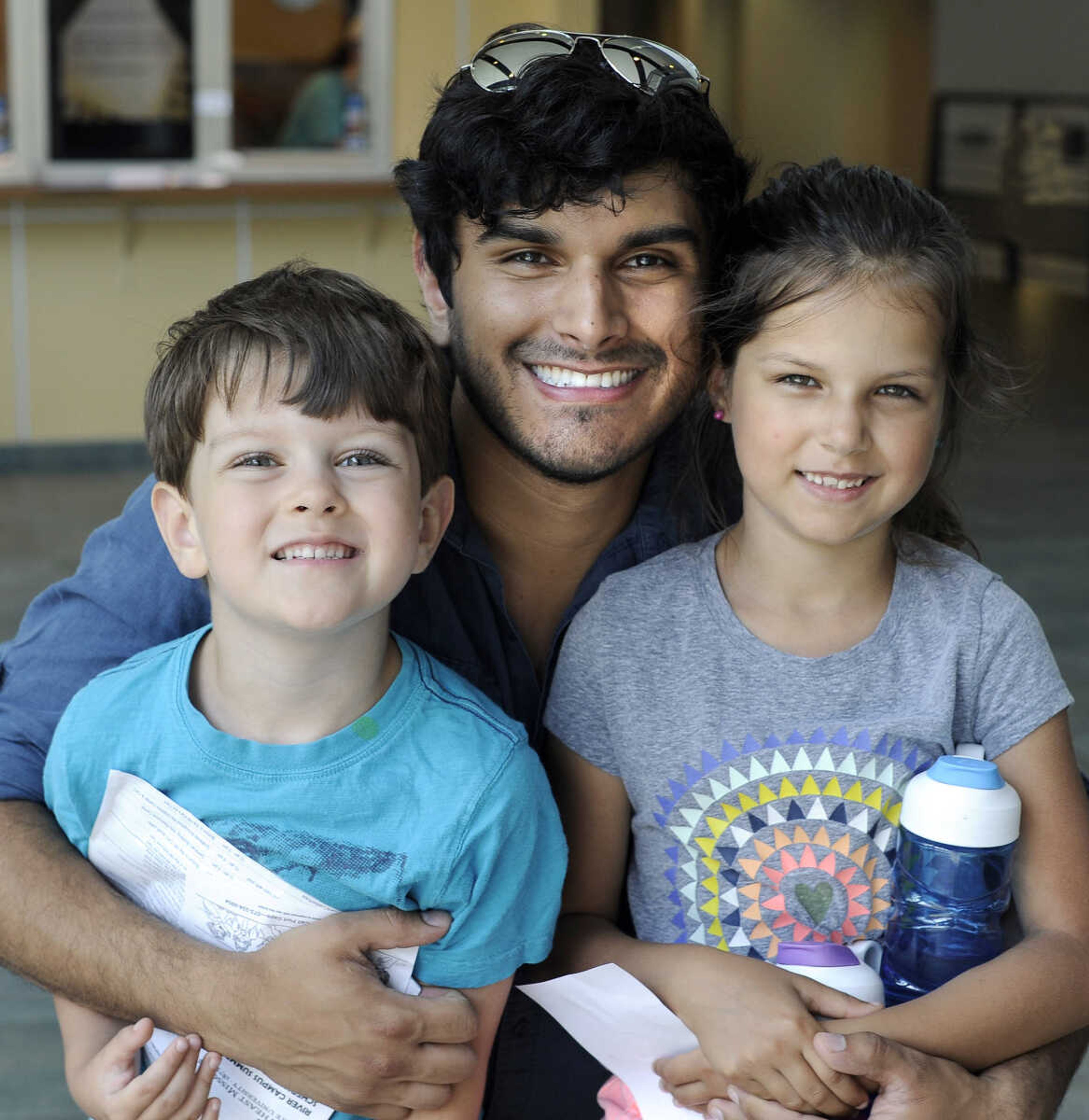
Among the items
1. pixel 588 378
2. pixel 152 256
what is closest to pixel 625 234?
pixel 588 378

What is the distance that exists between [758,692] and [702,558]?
7.3 inches

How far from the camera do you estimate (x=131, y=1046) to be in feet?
4.83

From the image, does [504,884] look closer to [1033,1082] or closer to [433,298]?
[1033,1082]

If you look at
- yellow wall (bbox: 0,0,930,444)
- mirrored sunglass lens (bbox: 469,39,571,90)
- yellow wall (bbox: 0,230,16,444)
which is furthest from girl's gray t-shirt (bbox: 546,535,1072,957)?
yellow wall (bbox: 0,230,16,444)

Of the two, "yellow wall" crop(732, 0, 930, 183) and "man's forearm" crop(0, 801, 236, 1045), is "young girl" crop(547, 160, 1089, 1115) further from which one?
"yellow wall" crop(732, 0, 930, 183)

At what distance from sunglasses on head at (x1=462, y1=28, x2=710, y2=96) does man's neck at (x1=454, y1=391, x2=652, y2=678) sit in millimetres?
407

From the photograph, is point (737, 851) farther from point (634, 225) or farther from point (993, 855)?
point (634, 225)

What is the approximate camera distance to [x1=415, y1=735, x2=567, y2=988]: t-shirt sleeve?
1.45 meters

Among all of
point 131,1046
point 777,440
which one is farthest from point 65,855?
point 777,440

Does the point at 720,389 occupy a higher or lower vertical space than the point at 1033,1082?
higher

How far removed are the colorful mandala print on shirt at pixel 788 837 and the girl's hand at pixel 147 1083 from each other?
52cm

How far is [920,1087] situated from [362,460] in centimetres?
76

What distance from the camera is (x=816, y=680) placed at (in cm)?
163

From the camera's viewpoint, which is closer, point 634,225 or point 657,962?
point 657,962
